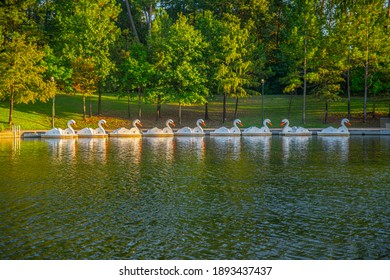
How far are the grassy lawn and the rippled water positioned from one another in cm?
2678

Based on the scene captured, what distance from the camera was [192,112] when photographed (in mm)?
69812

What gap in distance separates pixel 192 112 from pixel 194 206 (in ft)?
171

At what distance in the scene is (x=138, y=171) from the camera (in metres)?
26.2

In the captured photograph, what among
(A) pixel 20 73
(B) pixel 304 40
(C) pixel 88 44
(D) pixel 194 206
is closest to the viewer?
(D) pixel 194 206

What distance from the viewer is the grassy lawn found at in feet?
195

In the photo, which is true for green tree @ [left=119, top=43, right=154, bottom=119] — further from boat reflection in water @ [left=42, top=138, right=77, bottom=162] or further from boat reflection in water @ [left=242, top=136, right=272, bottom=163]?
boat reflection in water @ [left=242, top=136, right=272, bottom=163]

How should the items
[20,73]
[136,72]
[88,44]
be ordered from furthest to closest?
[88,44]
[136,72]
[20,73]

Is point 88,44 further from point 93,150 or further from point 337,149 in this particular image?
point 337,149

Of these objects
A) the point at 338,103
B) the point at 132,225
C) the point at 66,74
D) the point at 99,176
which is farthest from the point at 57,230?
the point at 338,103

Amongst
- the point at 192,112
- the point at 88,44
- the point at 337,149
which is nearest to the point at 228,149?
the point at 337,149

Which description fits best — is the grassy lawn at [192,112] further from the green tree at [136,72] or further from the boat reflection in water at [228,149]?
the boat reflection in water at [228,149]

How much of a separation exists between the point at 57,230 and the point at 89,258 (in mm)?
2709

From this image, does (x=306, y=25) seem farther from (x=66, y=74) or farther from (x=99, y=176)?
(x=99, y=176)

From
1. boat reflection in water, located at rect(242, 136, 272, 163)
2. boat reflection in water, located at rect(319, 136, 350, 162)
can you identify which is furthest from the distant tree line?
boat reflection in water, located at rect(242, 136, 272, 163)
